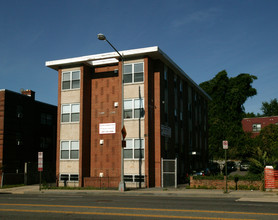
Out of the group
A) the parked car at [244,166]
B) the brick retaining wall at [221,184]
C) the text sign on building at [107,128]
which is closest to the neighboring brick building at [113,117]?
the text sign on building at [107,128]

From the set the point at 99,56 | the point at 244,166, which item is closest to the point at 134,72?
the point at 99,56

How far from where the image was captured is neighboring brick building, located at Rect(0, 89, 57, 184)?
3603 centimetres

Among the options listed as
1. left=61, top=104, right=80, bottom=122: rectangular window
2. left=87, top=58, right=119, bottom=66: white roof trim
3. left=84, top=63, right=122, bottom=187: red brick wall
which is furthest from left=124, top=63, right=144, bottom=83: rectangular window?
left=61, top=104, right=80, bottom=122: rectangular window

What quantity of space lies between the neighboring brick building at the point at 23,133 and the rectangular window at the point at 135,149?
12836 mm

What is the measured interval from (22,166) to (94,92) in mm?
14294

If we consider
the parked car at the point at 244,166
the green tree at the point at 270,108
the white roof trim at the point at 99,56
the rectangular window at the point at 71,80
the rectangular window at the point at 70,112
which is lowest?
the parked car at the point at 244,166

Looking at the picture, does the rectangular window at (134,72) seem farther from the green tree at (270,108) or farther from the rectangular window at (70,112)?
the green tree at (270,108)

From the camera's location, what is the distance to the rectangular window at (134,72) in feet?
95.9

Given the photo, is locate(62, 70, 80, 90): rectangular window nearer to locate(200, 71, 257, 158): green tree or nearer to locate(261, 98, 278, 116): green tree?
locate(200, 71, 257, 158): green tree

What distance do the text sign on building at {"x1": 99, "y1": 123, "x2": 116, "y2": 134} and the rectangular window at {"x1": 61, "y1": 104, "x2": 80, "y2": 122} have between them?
2.38 m

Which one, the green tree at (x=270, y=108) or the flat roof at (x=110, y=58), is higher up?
the green tree at (x=270, y=108)

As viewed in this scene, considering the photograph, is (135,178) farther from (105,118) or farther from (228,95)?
(228,95)

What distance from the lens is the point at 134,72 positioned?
29.5m

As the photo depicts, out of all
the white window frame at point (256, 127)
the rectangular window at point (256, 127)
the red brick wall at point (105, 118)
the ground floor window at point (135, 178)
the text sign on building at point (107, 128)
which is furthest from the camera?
the rectangular window at point (256, 127)
